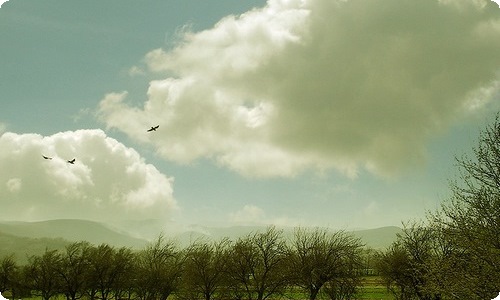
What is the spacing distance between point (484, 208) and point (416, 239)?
25927 millimetres

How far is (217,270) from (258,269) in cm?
587

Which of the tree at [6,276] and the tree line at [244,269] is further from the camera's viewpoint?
the tree at [6,276]

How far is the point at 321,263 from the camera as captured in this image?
51.8m

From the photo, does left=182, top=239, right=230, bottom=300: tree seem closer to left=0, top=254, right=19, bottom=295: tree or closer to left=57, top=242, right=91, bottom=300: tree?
left=57, top=242, right=91, bottom=300: tree

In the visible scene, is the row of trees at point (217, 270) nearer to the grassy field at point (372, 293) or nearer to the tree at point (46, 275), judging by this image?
the tree at point (46, 275)

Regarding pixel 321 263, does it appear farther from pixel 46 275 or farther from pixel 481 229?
pixel 46 275

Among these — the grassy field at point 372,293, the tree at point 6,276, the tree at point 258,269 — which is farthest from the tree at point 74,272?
the tree at point 258,269

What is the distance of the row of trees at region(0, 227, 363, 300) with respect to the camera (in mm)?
51875

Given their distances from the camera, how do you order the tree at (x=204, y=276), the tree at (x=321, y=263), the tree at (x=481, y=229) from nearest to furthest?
1. the tree at (x=481, y=229)
2. the tree at (x=321, y=263)
3. the tree at (x=204, y=276)

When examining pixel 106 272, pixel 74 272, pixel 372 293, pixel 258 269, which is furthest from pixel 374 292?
pixel 74 272

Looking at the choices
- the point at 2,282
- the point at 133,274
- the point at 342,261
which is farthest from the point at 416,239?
the point at 2,282

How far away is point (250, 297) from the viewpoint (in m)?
52.6

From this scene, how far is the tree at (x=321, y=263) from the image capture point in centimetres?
5088

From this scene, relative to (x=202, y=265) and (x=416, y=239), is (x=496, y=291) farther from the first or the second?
(x=202, y=265)
